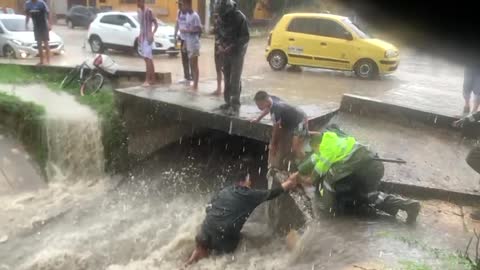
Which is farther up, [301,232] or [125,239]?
[301,232]

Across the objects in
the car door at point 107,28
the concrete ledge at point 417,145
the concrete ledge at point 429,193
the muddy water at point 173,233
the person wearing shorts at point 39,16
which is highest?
the person wearing shorts at point 39,16

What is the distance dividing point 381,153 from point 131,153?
485cm

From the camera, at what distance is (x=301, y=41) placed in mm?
15539

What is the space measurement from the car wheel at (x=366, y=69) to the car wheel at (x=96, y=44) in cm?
1007

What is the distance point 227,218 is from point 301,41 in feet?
33.8

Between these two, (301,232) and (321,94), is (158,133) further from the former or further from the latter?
(301,232)

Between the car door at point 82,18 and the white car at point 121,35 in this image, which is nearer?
the white car at point 121,35

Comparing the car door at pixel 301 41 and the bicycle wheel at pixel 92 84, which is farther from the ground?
the car door at pixel 301 41

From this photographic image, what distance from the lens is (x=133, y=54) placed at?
19266 millimetres

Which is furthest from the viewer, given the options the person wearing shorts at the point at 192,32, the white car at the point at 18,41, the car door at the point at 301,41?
the white car at the point at 18,41

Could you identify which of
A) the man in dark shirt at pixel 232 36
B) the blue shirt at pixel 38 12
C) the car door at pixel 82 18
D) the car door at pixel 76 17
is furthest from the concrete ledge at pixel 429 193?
the car door at pixel 76 17

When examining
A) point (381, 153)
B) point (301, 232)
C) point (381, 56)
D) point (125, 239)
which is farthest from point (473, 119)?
point (381, 56)

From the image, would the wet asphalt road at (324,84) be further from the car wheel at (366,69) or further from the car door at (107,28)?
the car door at (107,28)

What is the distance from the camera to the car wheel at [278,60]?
Result: 16.0 meters
